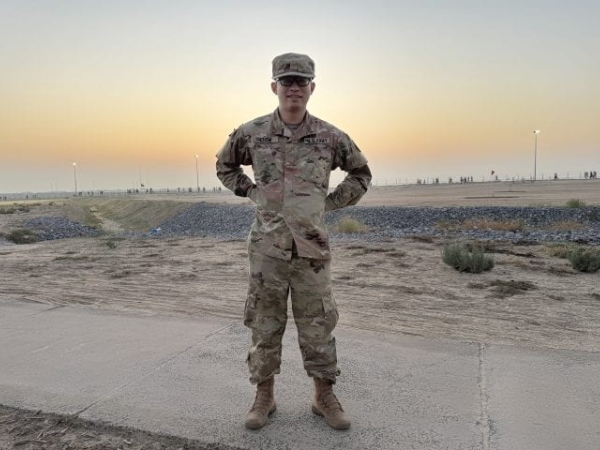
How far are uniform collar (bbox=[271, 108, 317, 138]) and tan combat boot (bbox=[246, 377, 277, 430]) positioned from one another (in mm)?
1561

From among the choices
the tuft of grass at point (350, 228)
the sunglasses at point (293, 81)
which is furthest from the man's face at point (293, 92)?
the tuft of grass at point (350, 228)

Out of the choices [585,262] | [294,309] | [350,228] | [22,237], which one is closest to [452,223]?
[350,228]

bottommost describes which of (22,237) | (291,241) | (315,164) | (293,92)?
(22,237)

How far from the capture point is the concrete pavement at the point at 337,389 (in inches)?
112

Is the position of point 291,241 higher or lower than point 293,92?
lower

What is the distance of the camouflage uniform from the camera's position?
9.77ft

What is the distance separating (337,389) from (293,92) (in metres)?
2.06

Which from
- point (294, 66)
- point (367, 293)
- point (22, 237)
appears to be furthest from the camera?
point (22, 237)

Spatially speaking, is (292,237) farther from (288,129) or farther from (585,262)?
(585,262)

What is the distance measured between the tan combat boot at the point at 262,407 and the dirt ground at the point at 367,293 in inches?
17.2

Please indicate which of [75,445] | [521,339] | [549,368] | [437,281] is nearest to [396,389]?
[549,368]

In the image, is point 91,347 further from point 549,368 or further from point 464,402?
point 549,368

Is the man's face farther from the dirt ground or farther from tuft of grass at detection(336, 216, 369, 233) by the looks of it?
tuft of grass at detection(336, 216, 369, 233)

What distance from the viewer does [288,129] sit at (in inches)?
118
